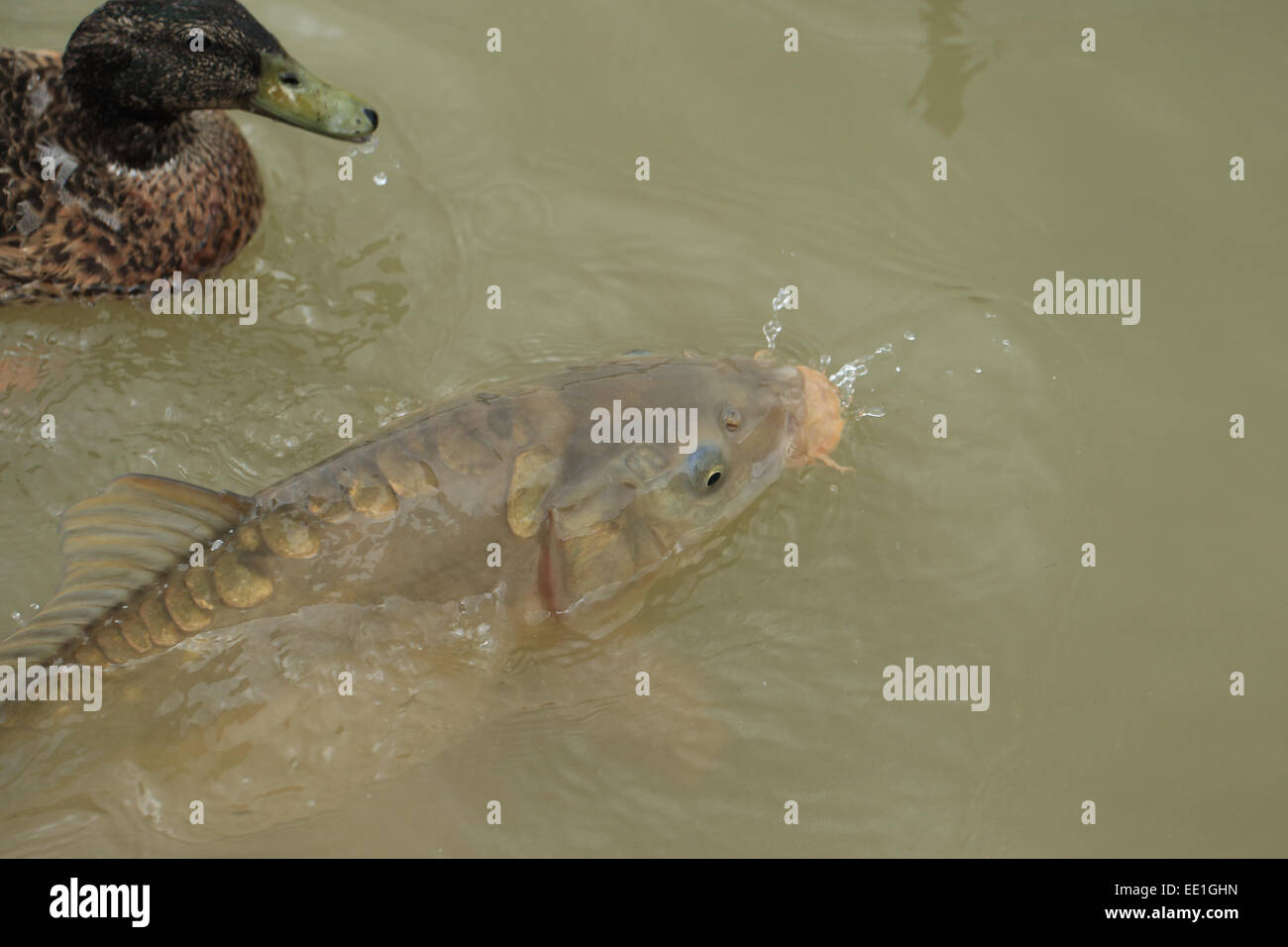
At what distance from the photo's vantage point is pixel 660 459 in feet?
11.3

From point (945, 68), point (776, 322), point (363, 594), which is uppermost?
point (945, 68)

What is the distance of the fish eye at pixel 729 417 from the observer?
139 inches

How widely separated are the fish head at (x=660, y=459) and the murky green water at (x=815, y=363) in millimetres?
396

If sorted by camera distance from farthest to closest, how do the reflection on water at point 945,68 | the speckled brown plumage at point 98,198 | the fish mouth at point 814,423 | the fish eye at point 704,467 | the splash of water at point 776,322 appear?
the reflection on water at point 945,68, the splash of water at point 776,322, the speckled brown plumage at point 98,198, the fish mouth at point 814,423, the fish eye at point 704,467

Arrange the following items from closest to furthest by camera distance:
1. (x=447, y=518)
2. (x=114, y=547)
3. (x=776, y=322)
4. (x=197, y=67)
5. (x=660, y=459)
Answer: (x=114, y=547), (x=447, y=518), (x=660, y=459), (x=197, y=67), (x=776, y=322)

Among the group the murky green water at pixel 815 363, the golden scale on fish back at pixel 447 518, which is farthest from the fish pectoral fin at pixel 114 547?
the murky green water at pixel 815 363

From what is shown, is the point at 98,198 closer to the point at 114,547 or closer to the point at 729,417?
the point at 114,547

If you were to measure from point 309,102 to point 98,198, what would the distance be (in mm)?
928

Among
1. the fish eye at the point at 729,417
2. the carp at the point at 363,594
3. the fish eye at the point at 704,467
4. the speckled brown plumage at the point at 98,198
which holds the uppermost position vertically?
the speckled brown plumage at the point at 98,198

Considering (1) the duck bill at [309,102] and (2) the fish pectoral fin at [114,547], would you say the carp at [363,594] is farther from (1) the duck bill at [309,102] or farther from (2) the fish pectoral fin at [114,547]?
(1) the duck bill at [309,102]

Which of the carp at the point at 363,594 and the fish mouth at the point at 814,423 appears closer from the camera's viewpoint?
the carp at the point at 363,594

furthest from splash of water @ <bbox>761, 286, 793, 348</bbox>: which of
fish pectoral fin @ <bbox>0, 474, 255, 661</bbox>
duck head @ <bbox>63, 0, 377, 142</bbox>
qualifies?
fish pectoral fin @ <bbox>0, 474, 255, 661</bbox>

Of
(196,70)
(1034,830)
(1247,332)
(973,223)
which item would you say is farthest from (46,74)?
(1247,332)

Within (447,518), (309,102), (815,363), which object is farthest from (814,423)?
(309,102)
